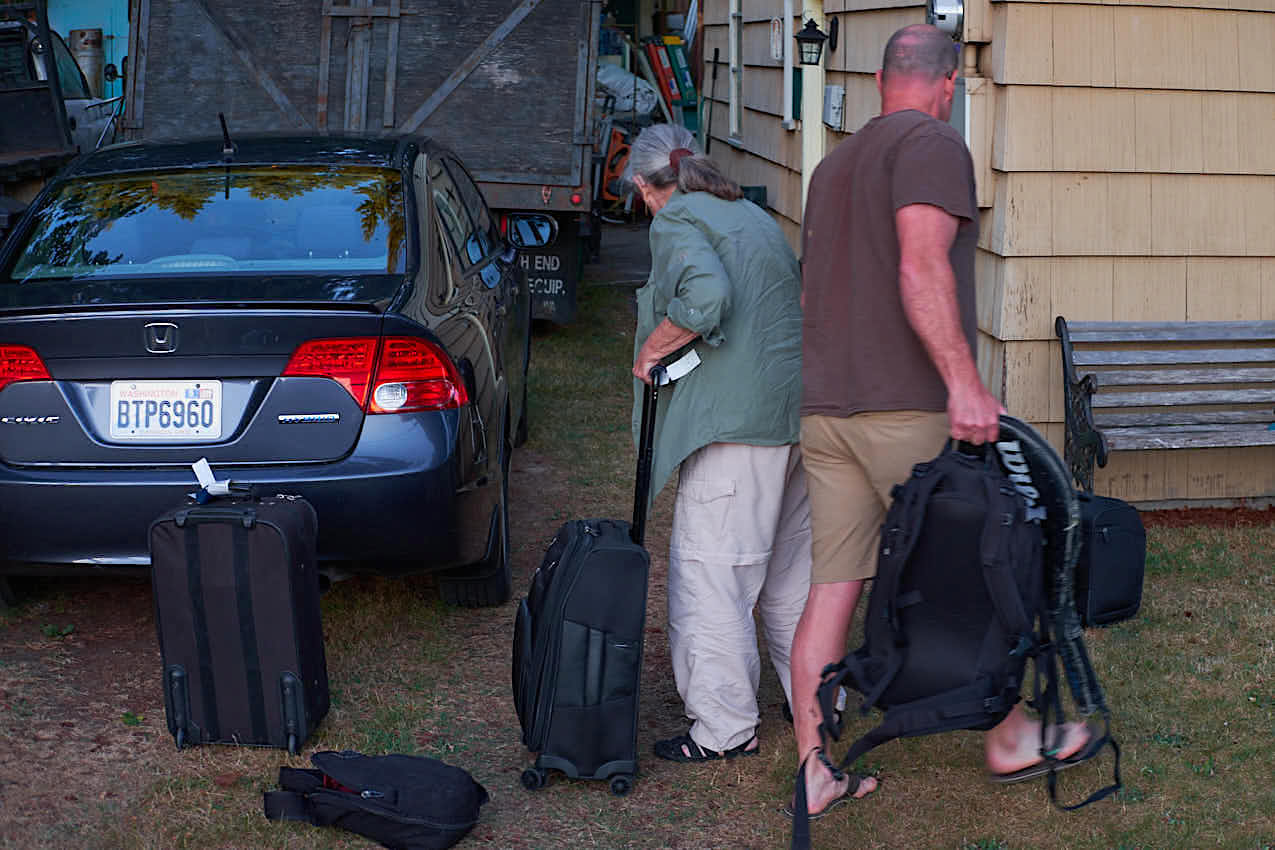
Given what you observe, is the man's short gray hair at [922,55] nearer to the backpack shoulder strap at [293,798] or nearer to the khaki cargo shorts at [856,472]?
the khaki cargo shorts at [856,472]

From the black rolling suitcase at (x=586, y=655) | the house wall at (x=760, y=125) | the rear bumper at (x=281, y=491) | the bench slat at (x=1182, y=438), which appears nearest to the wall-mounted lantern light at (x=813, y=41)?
the house wall at (x=760, y=125)

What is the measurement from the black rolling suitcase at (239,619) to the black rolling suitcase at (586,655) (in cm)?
62

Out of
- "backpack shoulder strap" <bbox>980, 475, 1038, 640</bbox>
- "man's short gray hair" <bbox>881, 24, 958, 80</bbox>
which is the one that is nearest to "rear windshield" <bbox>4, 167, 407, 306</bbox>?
"man's short gray hair" <bbox>881, 24, 958, 80</bbox>

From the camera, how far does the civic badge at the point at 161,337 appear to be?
4285 mm

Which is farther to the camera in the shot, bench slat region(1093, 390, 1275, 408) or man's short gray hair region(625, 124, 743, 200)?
bench slat region(1093, 390, 1275, 408)

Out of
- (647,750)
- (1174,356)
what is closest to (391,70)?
(1174,356)

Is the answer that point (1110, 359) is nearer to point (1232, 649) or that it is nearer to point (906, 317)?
point (1232, 649)

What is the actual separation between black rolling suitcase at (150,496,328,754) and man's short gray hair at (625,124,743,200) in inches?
51.7

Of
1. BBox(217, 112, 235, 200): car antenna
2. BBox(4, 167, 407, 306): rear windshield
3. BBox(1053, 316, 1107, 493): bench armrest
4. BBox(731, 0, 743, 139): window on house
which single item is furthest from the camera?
BBox(731, 0, 743, 139): window on house

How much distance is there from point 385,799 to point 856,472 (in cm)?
138

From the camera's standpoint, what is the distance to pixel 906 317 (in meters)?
3.43

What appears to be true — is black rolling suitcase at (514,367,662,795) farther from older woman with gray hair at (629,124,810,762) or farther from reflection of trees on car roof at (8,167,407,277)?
reflection of trees on car roof at (8,167,407,277)

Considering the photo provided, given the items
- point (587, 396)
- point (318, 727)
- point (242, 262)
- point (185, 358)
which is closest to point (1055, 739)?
point (318, 727)

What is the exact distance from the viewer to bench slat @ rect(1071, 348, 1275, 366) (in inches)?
244
